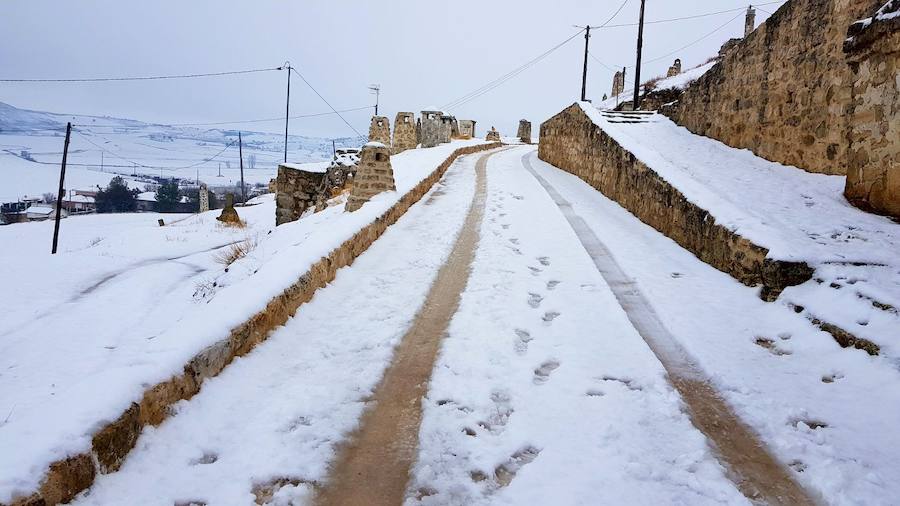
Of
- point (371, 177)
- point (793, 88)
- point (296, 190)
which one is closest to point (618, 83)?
point (296, 190)

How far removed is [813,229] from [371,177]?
697cm

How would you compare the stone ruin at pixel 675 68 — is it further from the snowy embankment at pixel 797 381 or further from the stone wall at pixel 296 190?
the snowy embankment at pixel 797 381

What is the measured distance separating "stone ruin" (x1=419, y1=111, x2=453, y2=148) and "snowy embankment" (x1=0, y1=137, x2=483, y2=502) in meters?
11.2

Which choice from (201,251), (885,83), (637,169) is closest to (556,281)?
(885,83)

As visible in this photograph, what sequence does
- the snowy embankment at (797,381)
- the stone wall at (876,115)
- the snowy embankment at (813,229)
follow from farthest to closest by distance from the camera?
the stone wall at (876,115) < the snowy embankment at (813,229) < the snowy embankment at (797,381)

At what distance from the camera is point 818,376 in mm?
3176

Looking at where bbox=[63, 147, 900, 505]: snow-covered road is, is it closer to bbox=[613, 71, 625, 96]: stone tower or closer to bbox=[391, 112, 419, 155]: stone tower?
bbox=[391, 112, 419, 155]: stone tower

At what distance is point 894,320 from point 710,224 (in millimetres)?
2495

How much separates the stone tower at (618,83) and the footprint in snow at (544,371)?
35742 mm

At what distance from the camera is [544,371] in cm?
338

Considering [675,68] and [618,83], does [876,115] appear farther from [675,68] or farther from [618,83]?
[618,83]

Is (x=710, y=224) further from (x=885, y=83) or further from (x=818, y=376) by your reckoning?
(x=818, y=376)

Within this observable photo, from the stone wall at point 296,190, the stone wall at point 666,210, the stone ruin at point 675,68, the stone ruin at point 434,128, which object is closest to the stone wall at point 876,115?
the stone wall at point 666,210

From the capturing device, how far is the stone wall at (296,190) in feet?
59.9
